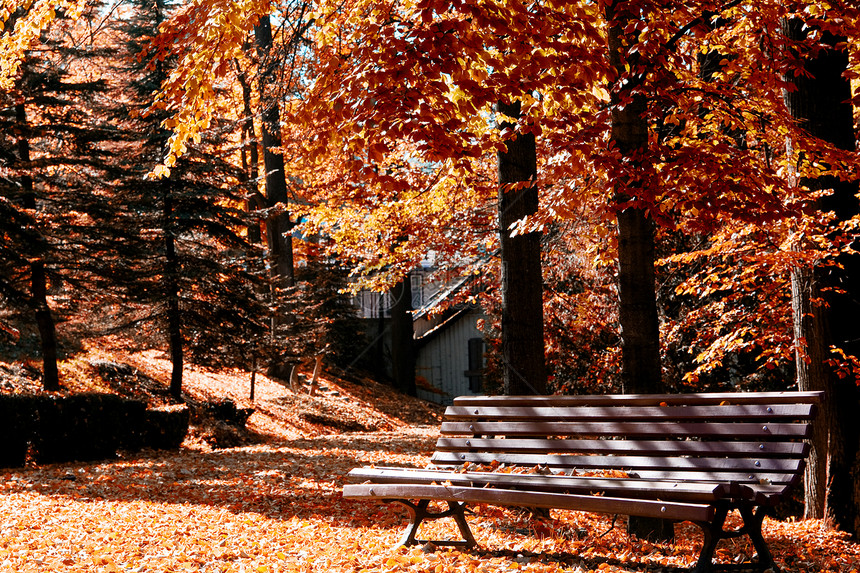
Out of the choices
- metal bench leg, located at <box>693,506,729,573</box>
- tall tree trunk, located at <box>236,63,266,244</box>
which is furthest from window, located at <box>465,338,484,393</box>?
metal bench leg, located at <box>693,506,729,573</box>

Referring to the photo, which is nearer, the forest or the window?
the forest

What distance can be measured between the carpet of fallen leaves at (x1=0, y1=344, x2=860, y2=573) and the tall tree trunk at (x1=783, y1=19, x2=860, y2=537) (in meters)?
0.35

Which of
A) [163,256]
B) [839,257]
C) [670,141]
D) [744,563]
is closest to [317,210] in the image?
[163,256]

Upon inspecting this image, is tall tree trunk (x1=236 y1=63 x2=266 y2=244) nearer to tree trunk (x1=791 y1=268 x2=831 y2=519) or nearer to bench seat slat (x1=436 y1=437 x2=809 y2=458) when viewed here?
bench seat slat (x1=436 y1=437 x2=809 y2=458)

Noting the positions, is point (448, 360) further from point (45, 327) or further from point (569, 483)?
point (569, 483)

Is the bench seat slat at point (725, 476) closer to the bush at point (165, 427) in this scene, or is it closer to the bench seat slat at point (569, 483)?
the bench seat slat at point (569, 483)

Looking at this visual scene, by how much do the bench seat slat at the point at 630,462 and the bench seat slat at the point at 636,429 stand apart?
150mm

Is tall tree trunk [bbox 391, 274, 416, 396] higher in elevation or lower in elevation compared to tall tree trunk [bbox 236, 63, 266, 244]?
lower

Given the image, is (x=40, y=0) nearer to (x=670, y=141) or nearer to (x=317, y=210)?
(x=670, y=141)

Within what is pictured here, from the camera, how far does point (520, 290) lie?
23.6 ft

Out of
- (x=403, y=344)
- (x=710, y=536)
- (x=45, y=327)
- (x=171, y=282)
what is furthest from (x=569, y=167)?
(x=403, y=344)

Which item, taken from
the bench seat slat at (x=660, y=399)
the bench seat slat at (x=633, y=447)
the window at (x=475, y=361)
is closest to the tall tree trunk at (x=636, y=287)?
the bench seat slat at (x=660, y=399)

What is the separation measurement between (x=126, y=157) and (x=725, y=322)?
1077 cm

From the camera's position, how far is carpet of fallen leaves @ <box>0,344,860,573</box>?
192 inches
